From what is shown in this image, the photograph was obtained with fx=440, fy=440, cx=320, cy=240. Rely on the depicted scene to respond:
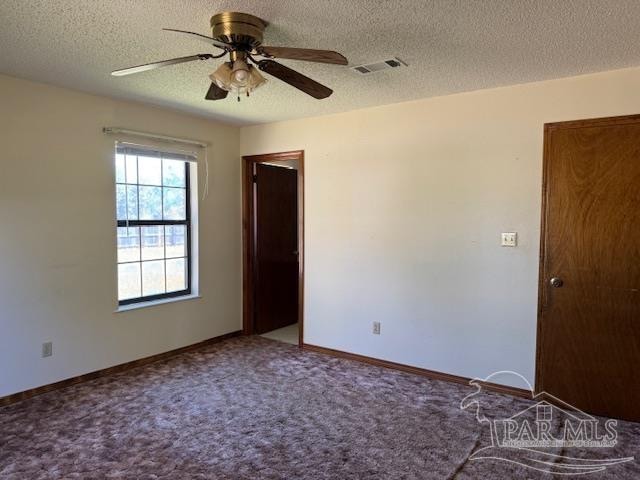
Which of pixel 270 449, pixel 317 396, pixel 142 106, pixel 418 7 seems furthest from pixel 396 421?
pixel 142 106

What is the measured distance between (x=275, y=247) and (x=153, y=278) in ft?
4.77

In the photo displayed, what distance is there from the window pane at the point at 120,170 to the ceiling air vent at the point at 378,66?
2183 millimetres

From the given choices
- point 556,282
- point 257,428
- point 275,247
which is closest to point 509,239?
point 556,282

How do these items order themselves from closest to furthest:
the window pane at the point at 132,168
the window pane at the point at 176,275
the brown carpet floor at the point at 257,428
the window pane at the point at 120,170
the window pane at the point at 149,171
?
the brown carpet floor at the point at 257,428 → the window pane at the point at 120,170 → the window pane at the point at 132,168 → the window pane at the point at 149,171 → the window pane at the point at 176,275

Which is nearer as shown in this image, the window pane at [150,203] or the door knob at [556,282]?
the door knob at [556,282]

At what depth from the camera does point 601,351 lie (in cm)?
293

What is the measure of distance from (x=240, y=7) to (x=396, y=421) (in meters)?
2.54

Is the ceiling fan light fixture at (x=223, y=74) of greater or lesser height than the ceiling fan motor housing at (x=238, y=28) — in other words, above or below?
below

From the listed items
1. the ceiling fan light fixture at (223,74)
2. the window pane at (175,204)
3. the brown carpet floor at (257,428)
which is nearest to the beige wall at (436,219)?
the brown carpet floor at (257,428)

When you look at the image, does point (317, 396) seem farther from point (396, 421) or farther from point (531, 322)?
point (531, 322)

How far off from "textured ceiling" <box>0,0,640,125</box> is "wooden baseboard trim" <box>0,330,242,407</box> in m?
2.24

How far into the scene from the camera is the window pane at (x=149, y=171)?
13.1 feet

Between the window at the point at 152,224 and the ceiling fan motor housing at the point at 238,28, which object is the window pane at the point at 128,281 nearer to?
the window at the point at 152,224

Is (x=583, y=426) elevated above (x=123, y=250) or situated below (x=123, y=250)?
below
